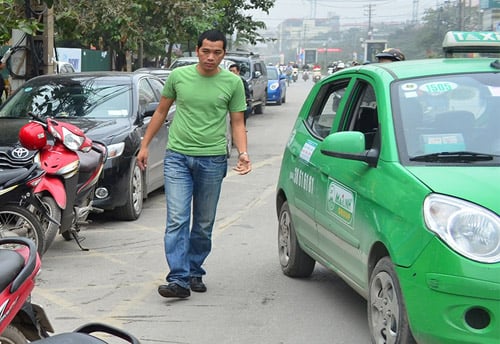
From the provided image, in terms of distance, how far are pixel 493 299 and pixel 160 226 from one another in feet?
18.8

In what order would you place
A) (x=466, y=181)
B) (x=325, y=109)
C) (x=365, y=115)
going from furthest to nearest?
(x=325, y=109), (x=365, y=115), (x=466, y=181)

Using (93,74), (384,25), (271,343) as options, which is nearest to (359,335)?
(271,343)

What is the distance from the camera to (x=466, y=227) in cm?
422

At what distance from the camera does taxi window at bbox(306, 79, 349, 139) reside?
21.1 ft

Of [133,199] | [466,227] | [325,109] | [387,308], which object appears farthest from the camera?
[133,199]

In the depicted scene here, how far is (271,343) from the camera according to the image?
5.41 m

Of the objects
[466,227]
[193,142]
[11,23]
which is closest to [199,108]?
[193,142]

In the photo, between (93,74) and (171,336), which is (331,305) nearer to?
(171,336)


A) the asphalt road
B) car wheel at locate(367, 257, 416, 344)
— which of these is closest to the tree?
the asphalt road

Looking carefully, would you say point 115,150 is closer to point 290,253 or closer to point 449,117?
point 290,253

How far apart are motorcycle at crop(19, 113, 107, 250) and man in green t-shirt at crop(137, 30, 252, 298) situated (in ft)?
3.83

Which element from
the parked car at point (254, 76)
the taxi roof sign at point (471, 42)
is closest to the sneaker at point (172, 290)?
the taxi roof sign at point (471, 42)

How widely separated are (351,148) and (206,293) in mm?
2087

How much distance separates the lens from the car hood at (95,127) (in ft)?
29.1
